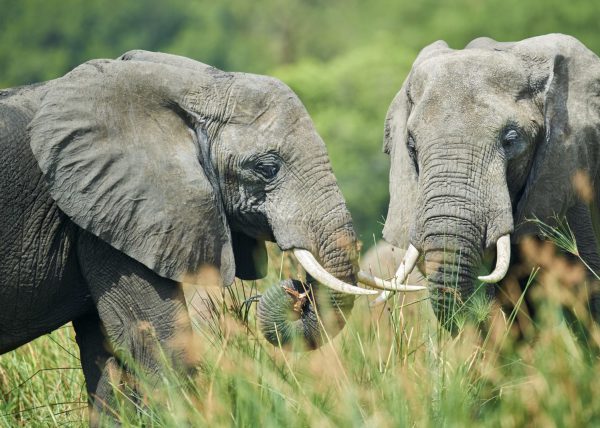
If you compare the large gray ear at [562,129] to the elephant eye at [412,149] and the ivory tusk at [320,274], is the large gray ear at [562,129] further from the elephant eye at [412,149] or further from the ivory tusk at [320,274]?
the ivory tusk at [320,274]

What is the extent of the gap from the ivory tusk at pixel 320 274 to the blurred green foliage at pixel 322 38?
3698cm

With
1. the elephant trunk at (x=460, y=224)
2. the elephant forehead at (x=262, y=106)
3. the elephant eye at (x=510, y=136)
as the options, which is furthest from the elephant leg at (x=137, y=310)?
the elephant eye at (x=510, y=136)

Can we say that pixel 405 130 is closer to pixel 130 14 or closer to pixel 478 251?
pixel 478 251

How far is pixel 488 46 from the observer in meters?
8.83

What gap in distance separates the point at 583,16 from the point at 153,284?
4719 cm

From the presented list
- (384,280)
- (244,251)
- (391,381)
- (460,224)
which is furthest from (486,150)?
(391,381)

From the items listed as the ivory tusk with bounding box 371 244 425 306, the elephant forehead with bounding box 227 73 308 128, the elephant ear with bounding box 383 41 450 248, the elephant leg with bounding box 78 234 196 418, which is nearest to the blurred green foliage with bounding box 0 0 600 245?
the elephant ear with bounding box 383 41 450 248

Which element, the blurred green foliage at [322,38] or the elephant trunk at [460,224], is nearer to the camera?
the elephant trunk at [460,224]

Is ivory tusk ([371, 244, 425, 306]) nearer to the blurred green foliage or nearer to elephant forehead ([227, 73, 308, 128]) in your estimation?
elephant forehead ([227, 73, 308, 128])

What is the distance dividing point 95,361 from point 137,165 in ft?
3.73

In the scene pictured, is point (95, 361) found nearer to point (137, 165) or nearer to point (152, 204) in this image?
point (152, 204)

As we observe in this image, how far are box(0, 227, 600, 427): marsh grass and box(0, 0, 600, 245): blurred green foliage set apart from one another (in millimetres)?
37210

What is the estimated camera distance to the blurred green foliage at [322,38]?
160 feet

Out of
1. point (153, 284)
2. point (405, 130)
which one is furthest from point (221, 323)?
point (405, 130)
